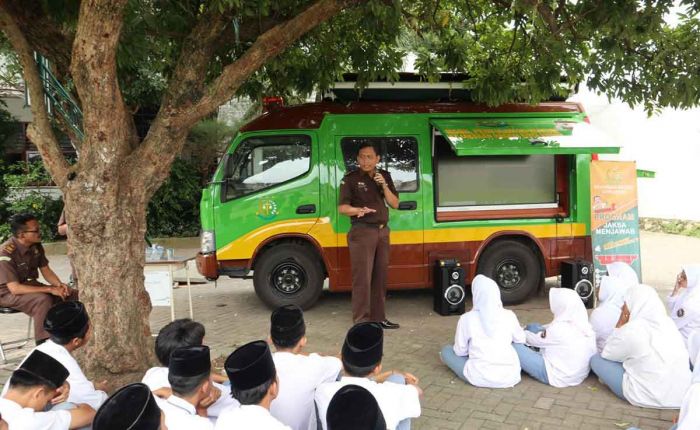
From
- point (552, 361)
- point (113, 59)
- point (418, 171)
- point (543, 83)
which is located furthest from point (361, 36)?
point (552, 361)

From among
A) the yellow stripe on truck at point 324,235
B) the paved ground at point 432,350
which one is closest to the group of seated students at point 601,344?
the paved ground at point 432,350

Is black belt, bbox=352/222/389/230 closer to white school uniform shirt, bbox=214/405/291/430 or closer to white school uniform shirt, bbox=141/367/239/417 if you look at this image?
white school uniform shirt, bbox=141/367/239/417

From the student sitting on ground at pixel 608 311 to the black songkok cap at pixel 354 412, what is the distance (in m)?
3.43

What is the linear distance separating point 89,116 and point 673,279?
9.18 meters

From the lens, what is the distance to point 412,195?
725 centimetres

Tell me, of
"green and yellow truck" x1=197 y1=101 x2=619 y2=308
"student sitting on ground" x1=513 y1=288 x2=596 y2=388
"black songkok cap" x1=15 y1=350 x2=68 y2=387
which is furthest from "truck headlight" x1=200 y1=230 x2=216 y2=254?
"black songkok cap" x1=15 y1=350 x2=68 y2=387

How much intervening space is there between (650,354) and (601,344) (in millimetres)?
995

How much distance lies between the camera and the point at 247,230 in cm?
705

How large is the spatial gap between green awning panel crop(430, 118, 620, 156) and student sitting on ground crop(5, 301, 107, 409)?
172 inches

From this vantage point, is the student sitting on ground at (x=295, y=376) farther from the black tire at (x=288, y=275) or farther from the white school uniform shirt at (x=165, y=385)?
the black tire at (x=288, y=275)

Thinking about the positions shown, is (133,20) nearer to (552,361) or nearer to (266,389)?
(266,389)

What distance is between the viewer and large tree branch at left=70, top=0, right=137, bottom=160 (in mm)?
3922

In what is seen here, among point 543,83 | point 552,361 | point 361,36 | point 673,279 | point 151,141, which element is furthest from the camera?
point 673,279

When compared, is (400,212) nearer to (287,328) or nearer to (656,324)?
(656,324)
